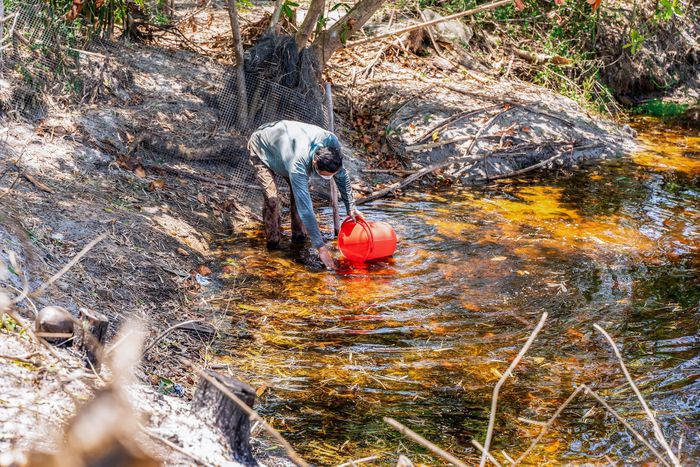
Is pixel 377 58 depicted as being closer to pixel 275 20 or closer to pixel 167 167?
pixel 275 20

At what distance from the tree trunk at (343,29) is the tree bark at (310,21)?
0.18 meters

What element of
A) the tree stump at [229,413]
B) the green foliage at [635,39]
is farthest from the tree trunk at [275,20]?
the tree stump at [229,413]

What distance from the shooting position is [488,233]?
8242 mm

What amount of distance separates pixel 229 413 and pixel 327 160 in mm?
3248

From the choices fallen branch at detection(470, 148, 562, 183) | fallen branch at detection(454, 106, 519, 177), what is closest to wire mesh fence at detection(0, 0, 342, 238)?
fallen branch at detection(454, 106, 519, 177)

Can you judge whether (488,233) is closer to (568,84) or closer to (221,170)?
(221,170)

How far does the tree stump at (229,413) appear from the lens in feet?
10.8

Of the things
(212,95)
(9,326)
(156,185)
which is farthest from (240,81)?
(9,326)

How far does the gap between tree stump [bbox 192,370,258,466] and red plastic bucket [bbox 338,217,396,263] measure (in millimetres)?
3509

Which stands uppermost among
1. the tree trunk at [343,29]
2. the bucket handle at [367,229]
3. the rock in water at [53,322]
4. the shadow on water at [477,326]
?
the tree trunk at [343,29]

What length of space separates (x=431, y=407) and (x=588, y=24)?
1125 cm

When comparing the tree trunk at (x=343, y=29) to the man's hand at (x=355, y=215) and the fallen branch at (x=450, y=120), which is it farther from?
the man's hand at (x=355, y=215)

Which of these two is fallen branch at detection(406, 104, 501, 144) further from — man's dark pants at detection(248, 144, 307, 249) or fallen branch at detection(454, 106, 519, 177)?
man's dark pants at detection(248, 144, 307, 249)

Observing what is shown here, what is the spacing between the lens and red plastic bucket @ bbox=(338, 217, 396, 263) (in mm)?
6804
